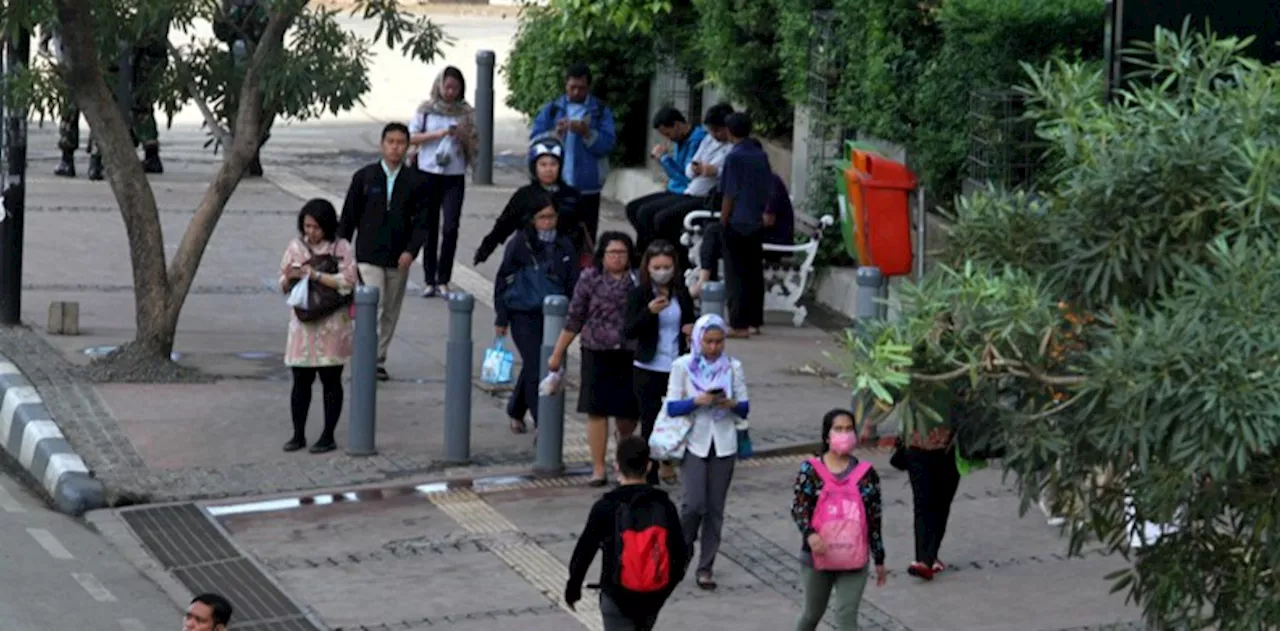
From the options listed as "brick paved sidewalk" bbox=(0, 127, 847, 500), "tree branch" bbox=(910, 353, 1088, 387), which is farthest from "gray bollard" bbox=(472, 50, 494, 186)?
"tree branch" bbox=(910, 353, 1088, 387)

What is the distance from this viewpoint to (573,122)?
719 inches

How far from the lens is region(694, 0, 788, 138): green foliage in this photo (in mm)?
19703

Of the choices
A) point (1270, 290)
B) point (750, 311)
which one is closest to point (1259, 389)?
point (1270, 290)

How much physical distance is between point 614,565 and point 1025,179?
7.18 meters

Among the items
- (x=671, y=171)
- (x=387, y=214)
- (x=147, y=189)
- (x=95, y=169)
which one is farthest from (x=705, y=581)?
(x=95, y=169)

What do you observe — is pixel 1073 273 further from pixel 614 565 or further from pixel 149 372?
pixel 149 372

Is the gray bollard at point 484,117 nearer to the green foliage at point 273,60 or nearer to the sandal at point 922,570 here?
the green foliage at point 273,60

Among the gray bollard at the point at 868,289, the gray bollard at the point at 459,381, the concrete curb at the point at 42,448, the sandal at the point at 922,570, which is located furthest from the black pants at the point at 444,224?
the sandal at the point at 922,570

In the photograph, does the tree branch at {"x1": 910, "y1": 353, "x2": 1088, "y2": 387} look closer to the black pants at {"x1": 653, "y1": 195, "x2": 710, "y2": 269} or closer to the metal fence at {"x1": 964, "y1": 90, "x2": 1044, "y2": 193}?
the metal fence at {"x1": 964, "y1": 90, "x2": 1044, "y2": 193}

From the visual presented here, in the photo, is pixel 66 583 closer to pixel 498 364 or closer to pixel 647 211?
pixel 498 364

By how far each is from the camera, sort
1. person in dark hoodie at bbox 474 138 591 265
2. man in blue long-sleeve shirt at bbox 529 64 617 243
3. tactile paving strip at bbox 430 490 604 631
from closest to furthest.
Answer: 1. tactile paving strip at bbox 430 490 604 631
2. person in dark hoodie at bbox 474 138 591 265
3. man in blue long-sleeve shirt at bbox 529 64 617 243

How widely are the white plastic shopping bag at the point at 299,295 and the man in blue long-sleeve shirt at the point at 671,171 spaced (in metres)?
5.02

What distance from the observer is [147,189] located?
14953 mm

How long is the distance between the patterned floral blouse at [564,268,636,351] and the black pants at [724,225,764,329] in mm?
4145
